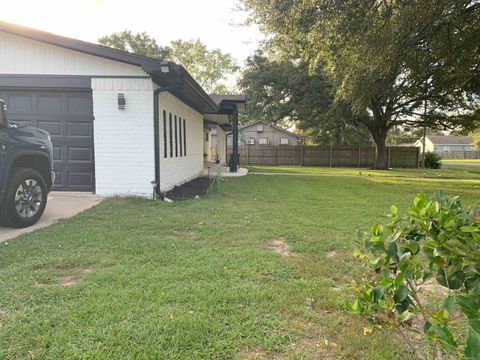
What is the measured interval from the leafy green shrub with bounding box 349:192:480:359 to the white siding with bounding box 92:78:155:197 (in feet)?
21.6

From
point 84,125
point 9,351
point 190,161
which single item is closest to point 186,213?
point 84,125

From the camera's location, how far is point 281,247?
457cm

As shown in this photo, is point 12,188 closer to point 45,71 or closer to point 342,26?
point 45,71

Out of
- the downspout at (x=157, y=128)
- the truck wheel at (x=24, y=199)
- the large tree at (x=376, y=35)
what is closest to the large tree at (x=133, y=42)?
the large tree at (x=376, y=35)

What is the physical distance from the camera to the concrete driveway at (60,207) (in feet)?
16.7

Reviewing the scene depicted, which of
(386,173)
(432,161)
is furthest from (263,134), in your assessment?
(386,173)

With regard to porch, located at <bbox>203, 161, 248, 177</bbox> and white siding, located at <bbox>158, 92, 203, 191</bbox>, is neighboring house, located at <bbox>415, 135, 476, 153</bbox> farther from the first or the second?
white siding, located at <bbox>158, 92, 203, 191</bbox>

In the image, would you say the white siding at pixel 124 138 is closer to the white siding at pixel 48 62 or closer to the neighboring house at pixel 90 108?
the neighboring house at pixel 90 108

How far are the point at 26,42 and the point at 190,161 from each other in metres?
6.47

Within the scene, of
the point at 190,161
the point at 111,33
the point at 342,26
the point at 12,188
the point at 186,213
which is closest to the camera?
the point at 12,188

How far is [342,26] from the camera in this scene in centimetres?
754

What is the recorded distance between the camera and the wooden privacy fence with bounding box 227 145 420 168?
26.2 meters

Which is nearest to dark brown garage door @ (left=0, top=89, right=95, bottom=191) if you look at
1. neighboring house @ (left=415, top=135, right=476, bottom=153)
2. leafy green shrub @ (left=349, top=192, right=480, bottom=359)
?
leafy green shrub @ (left=349, top=192, right=480, bottom=359)

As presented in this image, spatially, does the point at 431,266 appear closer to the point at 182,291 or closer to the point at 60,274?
the point at 182,291
